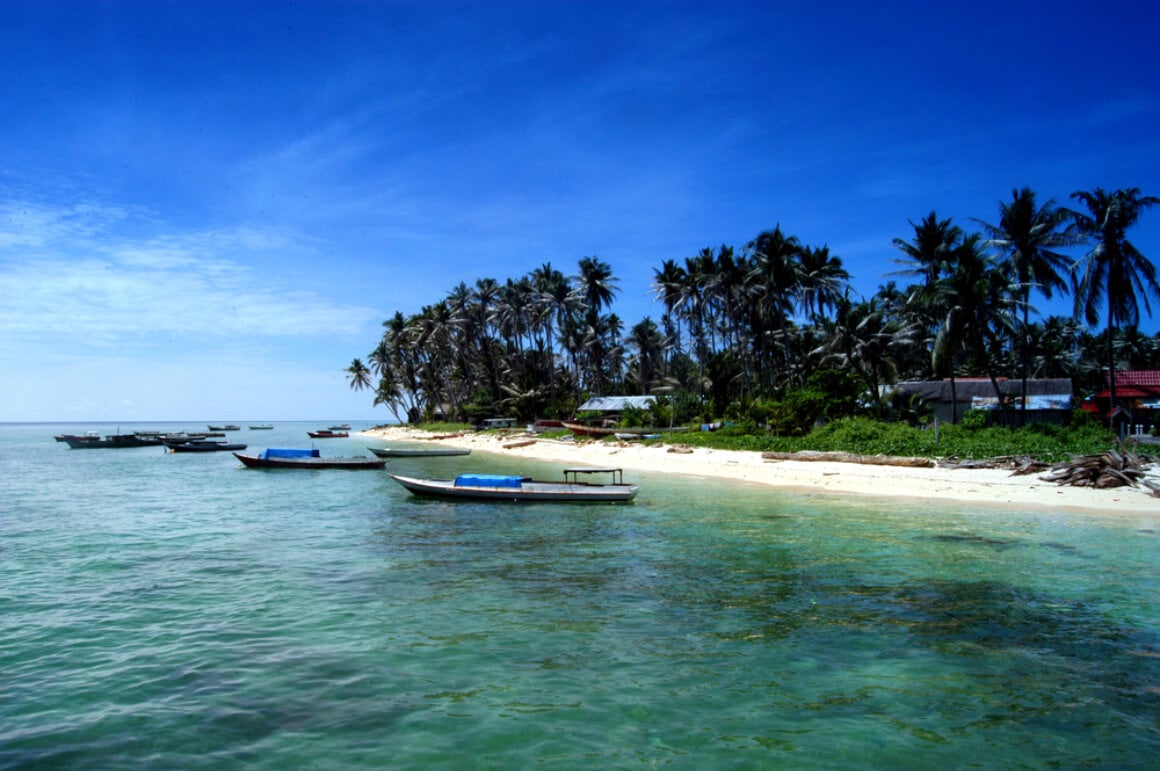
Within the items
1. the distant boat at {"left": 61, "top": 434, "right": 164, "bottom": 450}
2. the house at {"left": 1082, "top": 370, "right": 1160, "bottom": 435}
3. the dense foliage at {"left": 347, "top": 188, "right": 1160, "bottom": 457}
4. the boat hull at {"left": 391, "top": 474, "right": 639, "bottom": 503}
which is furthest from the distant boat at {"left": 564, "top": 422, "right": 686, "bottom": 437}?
the distant boat at {"left": 61, "top": 434, "right": 164, "bottom": 450}

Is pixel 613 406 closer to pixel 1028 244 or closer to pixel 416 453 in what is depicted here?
pixel 416 453

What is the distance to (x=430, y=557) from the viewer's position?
16.0 metres

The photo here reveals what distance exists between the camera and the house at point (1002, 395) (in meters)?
44.7

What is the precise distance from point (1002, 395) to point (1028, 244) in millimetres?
9648

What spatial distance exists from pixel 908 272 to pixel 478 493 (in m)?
39.2

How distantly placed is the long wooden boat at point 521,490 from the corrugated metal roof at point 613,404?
38.3m

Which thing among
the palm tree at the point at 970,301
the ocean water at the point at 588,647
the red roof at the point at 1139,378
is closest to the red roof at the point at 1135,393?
the red roof at the point at 1139,378

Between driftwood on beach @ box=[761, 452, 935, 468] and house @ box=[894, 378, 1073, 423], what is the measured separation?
53.9ft

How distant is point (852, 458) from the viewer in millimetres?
32656

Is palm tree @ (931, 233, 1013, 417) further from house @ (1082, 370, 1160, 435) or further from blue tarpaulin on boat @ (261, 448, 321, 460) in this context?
blue tarpaulin on boat @ (261, 448, 321, 460)

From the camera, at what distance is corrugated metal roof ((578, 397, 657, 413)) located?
64.4 meters

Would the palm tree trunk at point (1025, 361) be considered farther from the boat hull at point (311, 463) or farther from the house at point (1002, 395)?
the boat hull at point (311, 463)

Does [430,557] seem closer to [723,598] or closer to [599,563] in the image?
[599,563]

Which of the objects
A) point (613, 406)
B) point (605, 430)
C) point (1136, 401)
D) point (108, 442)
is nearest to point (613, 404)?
point (613, 406)
